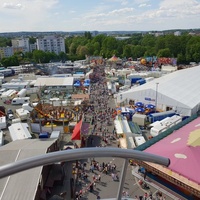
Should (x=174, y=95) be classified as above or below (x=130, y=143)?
above

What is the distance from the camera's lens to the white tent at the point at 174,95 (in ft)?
81.9

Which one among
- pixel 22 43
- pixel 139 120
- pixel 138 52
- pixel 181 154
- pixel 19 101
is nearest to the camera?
pixel 181 154

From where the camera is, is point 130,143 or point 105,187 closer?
point 105,187

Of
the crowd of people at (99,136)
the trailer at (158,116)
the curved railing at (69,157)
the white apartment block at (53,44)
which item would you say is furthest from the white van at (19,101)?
the white apartment block at (53,44)

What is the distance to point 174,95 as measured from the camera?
26375mm

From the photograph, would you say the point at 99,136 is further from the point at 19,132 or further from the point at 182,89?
the point at 182,89

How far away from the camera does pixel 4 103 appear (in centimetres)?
3328

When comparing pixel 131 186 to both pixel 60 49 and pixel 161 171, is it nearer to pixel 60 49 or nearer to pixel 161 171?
pixel 161 171

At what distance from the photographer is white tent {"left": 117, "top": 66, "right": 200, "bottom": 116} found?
2497 cm

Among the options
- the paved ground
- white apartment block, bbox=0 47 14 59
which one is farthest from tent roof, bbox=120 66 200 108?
white apartment block, bbox=0 47 14 59

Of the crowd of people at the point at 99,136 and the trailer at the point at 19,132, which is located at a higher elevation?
the trailer at the point at 19,132

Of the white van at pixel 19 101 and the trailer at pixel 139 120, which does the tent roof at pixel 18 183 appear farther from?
the white van at pixel 19 101

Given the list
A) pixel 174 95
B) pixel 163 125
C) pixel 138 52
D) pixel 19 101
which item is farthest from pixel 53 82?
pixel 138 52

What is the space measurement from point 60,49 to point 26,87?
63.0 m
